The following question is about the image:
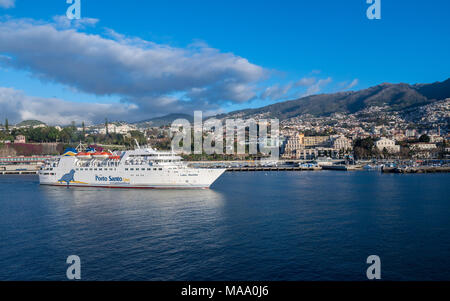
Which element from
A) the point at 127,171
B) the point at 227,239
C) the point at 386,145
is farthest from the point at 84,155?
Result: the point at 386,145

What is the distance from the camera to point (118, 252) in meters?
13.7

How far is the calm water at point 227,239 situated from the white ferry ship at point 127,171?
6.27m

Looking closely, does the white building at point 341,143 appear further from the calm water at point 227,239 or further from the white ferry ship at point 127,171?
the calm water at point 227,239

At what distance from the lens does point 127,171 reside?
114 ft

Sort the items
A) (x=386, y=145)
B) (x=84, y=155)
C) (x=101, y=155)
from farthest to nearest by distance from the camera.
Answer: (x=386, y=145) → (x=84, y=155) → (x=101, y=155)

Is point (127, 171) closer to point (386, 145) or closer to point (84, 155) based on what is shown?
point (84, 155)

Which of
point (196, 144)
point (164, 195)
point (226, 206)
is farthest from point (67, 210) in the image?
point (196, 144)

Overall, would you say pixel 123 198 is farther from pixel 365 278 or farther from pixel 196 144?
pixel 196 144

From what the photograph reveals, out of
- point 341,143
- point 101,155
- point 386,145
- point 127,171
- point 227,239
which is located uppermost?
point 341,143

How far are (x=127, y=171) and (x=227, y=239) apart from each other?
71.8 ft

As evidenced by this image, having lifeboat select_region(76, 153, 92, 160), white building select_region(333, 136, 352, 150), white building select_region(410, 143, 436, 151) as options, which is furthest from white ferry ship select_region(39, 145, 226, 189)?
white building select_region(333, 136, 352, 150)

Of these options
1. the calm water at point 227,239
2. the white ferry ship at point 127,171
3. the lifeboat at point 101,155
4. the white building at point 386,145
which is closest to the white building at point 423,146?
the white building at point 386,145

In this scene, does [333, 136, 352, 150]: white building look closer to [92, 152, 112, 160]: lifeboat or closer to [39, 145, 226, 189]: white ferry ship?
[39, 145, 226, 189]: white ferry ship
